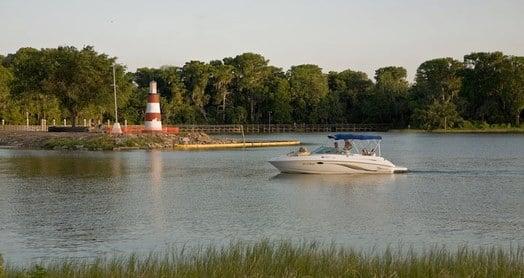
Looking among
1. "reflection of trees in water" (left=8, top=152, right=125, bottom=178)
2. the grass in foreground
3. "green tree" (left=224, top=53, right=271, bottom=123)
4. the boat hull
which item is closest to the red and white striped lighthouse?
"reflection of trees in water" (left=8, top=152, right=125, bottom=178)

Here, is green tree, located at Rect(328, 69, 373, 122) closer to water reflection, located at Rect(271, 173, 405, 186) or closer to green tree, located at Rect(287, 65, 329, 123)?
green tree, located at Rect(287, 65, 329, 123)

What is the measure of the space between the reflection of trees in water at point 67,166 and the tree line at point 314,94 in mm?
47705

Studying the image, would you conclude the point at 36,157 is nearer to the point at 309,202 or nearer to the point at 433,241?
the point at 309,202

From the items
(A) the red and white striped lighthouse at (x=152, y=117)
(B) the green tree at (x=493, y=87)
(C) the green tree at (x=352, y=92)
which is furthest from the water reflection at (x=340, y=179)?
(C) the green tree at (x=352, y=92)

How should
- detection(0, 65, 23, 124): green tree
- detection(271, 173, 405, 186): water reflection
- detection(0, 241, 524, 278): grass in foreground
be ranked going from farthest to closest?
detection(0, 65, 23, 124): green tree → detection(271, 173, 405, 186): water reflection → detection(0, 241, 524, 278): grass in foreground

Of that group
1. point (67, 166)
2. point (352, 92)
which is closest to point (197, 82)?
point (352, 92)

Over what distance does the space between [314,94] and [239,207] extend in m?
121

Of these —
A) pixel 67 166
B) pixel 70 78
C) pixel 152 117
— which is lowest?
pixel 67 166

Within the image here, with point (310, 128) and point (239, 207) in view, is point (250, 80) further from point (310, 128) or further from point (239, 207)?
point (239, 207)

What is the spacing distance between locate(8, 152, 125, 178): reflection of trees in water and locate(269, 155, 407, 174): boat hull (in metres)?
9.95

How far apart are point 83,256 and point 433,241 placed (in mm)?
Answer: 9227

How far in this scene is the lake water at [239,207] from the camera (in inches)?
762

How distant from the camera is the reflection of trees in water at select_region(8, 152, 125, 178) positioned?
131 feet

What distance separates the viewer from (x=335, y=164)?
130ft
